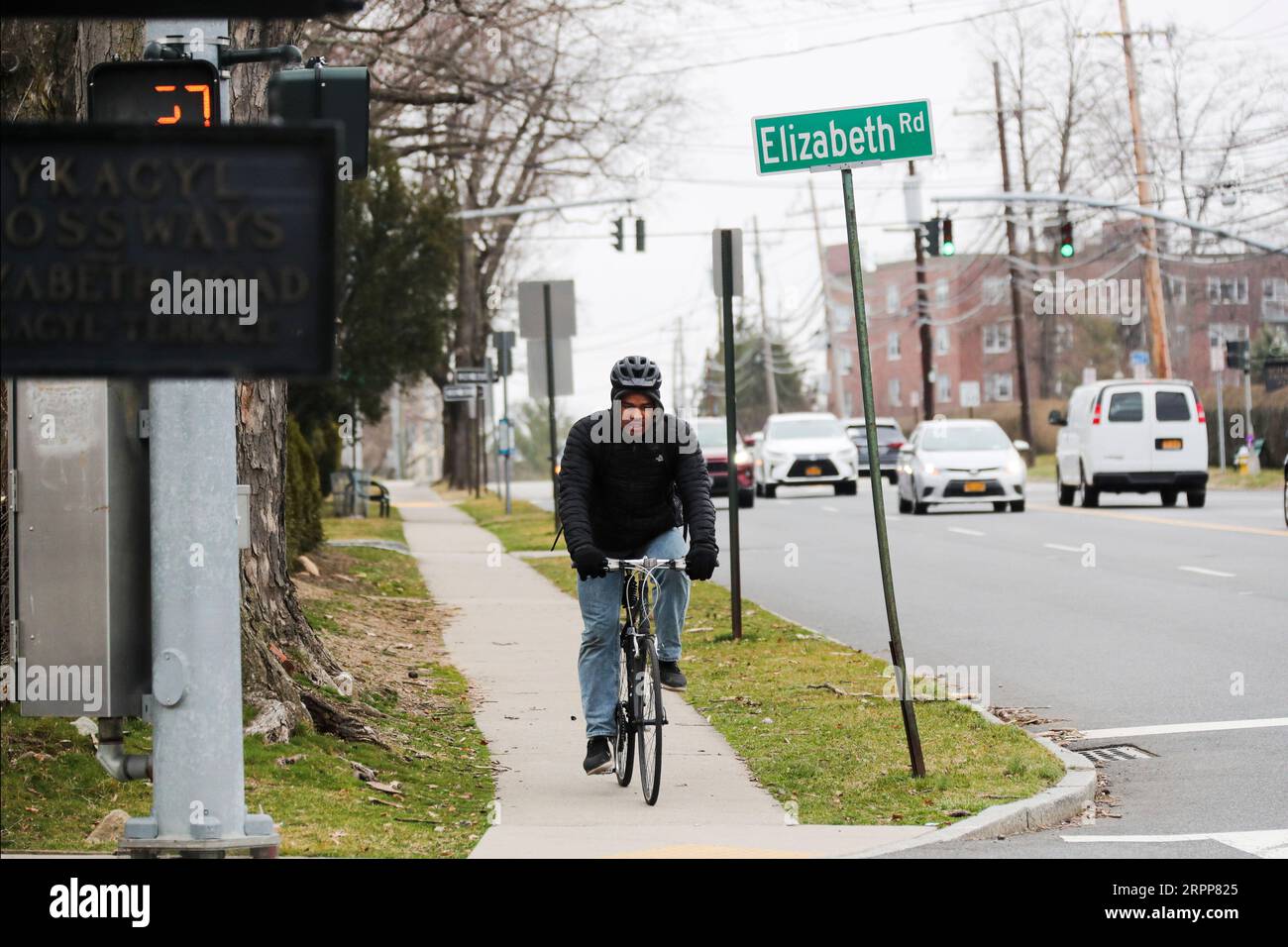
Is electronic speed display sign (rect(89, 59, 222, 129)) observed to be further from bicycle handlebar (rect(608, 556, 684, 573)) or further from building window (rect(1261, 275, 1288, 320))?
building window (rect(1261, 275, 1288, 320))

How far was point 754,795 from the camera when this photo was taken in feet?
28.4

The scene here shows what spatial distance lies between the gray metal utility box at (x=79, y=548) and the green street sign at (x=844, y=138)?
3537 millimetres

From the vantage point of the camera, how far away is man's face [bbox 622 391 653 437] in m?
8.77

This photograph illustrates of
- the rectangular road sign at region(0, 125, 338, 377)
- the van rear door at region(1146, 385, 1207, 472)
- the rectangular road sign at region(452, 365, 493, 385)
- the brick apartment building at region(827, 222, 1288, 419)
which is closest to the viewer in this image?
the rectangular road sign at region(0, 125, 338, 377)

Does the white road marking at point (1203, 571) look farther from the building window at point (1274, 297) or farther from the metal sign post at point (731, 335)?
the building window at point (1274, 297)

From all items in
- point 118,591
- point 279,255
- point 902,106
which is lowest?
point 118,591

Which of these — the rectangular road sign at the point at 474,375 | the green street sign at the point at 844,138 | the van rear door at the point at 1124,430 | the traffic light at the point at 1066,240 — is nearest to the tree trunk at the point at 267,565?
the green street sign at the point at 844,138

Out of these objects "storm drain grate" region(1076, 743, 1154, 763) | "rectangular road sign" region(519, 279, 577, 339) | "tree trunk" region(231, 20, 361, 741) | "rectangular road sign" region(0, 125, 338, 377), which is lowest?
"storm drain grate" region(1076, 743, 1154, 763)

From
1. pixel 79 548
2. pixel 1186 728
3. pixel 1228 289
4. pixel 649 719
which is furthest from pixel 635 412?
pixel 1228 289

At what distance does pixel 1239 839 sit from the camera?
24.7 feet

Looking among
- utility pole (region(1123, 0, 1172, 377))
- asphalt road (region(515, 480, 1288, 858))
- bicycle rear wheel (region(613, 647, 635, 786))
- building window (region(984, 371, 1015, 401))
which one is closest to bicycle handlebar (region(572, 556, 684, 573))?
bicycle rear wheel (region(613, 647, 635, 786))

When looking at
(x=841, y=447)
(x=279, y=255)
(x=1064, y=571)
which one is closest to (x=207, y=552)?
(x=279, y=255)
